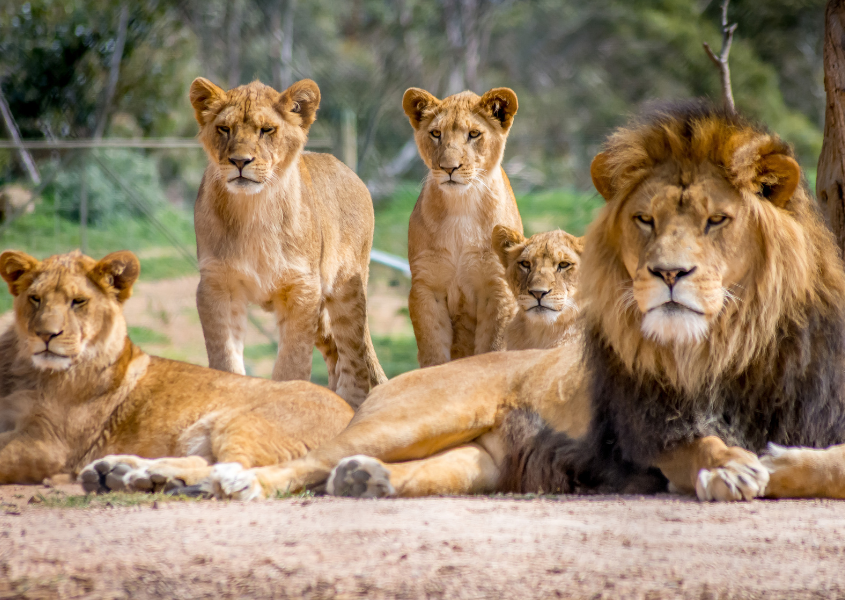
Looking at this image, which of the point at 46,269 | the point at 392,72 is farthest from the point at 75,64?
the point at 46,269

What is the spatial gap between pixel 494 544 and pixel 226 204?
2.68 metres

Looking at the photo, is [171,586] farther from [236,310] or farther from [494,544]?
[236,310]

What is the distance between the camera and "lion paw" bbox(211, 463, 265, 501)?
2.88m

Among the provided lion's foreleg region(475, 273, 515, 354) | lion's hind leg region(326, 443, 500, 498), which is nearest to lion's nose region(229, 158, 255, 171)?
lion's foreleg region(475, 273, 515, 354)

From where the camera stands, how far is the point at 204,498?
9.55 feet

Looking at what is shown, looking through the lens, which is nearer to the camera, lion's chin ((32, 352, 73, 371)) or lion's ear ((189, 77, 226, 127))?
lion's chin ((32, 352, 73, 371))

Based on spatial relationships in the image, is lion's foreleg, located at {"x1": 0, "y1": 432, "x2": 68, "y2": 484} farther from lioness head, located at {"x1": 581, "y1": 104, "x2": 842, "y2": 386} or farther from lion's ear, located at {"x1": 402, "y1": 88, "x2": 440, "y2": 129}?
lion's ear, located at {"x1": 402, "y1": 88, "x2": 440, "y2": 129}

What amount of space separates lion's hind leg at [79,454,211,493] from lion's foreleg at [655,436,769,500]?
1.44 meters

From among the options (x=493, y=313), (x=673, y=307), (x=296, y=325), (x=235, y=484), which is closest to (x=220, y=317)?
(x=296, y=325)

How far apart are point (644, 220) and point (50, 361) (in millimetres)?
2194

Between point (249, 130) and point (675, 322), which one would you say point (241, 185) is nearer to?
point (249, 130)

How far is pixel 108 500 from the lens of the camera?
2801mm

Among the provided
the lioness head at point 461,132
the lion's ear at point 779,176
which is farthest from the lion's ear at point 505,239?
the lion's ear at point 779,176

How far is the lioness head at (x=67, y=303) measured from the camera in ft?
11.6
